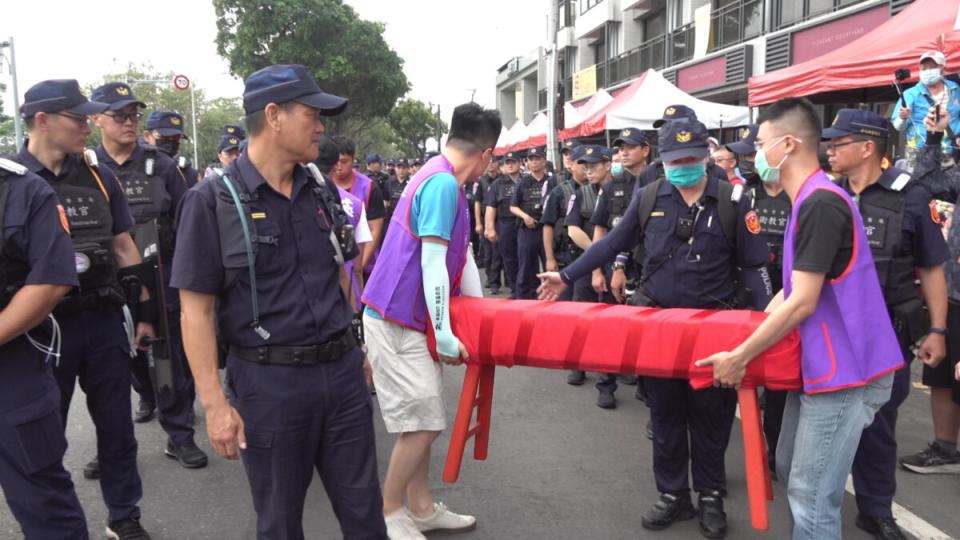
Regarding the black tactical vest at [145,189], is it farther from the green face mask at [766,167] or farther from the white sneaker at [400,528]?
the green face mask at [766,167]

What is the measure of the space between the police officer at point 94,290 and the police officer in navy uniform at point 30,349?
570mm

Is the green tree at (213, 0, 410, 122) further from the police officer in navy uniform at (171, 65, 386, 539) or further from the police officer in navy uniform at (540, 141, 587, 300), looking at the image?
the police officer in navy uniform at (171, 65, 386, 539)

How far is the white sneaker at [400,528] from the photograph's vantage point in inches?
137

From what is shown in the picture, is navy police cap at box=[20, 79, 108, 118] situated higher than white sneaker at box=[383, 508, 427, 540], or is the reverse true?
navy police cap at box=[20, 79, 108, 118]

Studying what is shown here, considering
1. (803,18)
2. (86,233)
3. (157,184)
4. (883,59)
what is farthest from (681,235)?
(803,18)

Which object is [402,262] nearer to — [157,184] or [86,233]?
[86,233]

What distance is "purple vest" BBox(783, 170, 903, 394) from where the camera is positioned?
255 cm

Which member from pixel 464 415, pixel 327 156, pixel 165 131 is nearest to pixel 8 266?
pixel 464 415

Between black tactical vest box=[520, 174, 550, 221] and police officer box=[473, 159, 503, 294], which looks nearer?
black tactical vest box=[520, 174, 550, 221]

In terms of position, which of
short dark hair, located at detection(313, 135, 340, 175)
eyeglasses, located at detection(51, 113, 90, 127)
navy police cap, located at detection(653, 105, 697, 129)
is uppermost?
navy police cap, located at detection(653, 105, 697, 129)

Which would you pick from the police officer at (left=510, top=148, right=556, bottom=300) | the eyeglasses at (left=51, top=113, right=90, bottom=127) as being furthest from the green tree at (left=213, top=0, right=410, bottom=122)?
the eyeglasses at (left=51, top=113, right=90, bottom=127)

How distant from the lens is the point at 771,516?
3.79 meters

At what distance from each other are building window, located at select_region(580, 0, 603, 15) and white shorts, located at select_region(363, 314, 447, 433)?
29.1m

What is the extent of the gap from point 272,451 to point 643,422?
355 cm
